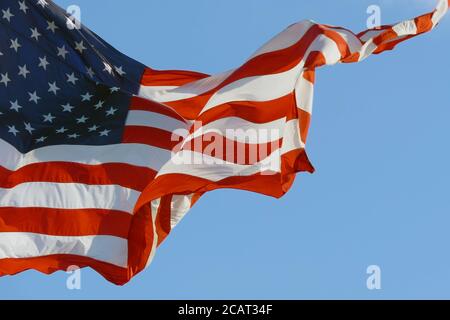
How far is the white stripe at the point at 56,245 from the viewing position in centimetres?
1723

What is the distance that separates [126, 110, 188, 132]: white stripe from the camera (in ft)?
60.5

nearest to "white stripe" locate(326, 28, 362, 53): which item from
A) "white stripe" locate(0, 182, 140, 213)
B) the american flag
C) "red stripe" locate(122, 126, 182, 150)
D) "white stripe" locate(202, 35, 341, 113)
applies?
the american flag

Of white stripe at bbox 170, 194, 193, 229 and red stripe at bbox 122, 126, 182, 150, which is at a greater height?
red stripe at bbox 122, 126, 182, 150

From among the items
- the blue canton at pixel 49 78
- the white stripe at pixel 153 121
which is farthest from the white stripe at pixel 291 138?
the blue canton at pixel 49 78

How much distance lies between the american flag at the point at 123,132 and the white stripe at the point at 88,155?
0.02 m

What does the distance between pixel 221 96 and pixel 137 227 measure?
93.3 inches

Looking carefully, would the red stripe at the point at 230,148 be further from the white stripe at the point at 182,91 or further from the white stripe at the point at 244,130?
the white stripe at the point at 182,91

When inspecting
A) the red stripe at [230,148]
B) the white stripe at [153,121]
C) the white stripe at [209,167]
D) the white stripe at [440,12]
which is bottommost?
the white stripe at [209,167]

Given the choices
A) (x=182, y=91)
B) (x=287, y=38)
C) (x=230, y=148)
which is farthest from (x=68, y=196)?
(x=287, y=38)

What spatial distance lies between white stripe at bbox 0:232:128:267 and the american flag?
0.05 feet

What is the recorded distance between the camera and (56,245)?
17.4 m

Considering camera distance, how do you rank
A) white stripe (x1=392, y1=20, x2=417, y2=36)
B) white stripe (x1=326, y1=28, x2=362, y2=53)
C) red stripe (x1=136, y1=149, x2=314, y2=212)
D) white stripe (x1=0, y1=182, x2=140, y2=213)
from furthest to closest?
1. white stripe (x1=392, y1=20, x2=417, y2=36)
2. white stripe (x1=326, y1=28, x2=362, y2=53)
3. white stripe (x1=0, y1=182, x2=140, y2=213)
4. red stripe (x1=136, y1=149, x2=314, y2=212)

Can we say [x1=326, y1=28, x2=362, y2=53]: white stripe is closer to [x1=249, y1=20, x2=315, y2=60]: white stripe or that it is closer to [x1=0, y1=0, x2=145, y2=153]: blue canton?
[x1=249, y1=20, x2=315, y2=60]: white stripe

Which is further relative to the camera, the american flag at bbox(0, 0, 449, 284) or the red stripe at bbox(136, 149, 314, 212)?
the american flag at bbox(0, 0, 449, 284)
